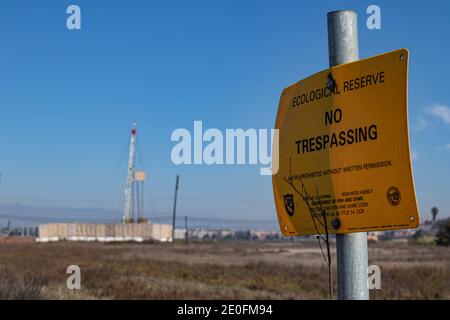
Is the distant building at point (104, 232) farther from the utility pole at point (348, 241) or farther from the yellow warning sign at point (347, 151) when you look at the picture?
the utility pole at point (348, 241)

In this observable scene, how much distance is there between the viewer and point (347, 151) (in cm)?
228

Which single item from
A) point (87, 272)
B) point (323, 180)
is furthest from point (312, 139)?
point (87, 272)

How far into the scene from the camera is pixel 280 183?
2646mm

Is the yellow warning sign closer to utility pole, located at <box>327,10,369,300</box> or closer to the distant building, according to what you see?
utility pole, located at <box>327,10,369,300</box>

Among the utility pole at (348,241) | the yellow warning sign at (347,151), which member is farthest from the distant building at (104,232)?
the utility pole at (348,241)

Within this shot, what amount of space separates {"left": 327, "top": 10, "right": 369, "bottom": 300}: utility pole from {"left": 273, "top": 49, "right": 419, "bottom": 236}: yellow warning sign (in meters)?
0.05

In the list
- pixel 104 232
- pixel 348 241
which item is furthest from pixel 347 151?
pixel 104 232

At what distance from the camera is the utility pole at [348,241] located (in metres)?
2.28

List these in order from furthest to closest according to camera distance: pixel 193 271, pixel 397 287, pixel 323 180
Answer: pixel 193 271
pixel 397 287
pixel 323 180

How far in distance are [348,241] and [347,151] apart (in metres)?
0.37

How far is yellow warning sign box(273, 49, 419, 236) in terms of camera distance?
2109 mm

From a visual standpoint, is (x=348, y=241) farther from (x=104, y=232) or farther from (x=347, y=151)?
(x=104, y=232)

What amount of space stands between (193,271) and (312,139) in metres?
26.9
